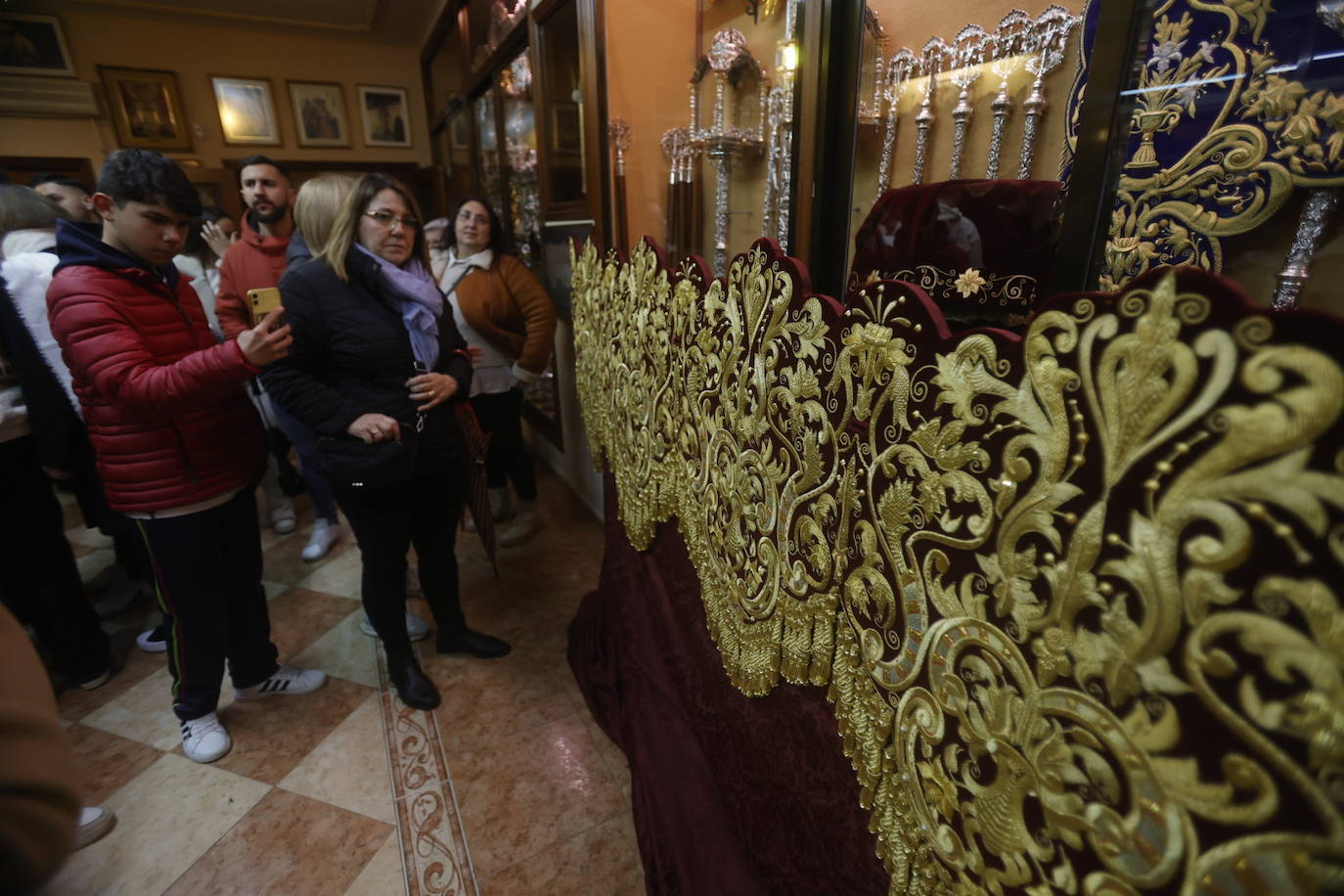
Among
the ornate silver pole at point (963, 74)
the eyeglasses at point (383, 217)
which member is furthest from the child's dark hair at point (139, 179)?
the ornate silver pole at point (963, 74)

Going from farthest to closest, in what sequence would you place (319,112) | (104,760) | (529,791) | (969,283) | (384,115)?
(384,115) → (319,112) → (104,760) → (529,791) → (969,283)

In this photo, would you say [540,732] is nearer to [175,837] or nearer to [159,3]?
[175,837]

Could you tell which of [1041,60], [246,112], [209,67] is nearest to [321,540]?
[1041,60]

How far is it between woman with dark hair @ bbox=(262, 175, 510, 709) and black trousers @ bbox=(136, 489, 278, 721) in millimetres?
352

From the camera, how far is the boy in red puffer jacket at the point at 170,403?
123 centimetres

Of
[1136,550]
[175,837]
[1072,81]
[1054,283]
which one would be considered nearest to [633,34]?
[1072,81]

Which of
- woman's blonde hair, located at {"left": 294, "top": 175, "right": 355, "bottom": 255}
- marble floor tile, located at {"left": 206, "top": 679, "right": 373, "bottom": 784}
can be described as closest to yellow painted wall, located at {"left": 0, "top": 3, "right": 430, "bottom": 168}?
woman's blonde hair, located at {"left": 294, "top": 175, "right": 355, "bottom": 255}

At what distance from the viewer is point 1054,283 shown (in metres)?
0.77

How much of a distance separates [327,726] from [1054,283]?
7.17ft

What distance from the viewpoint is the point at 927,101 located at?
4.39 ft

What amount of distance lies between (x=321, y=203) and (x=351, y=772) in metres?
1.56

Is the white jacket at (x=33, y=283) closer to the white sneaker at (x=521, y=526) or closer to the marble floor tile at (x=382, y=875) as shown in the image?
the marble floor tile at (x=382, y=875)

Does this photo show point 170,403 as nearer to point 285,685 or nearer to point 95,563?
point 285,685

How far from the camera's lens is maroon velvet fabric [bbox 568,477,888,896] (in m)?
0.89
